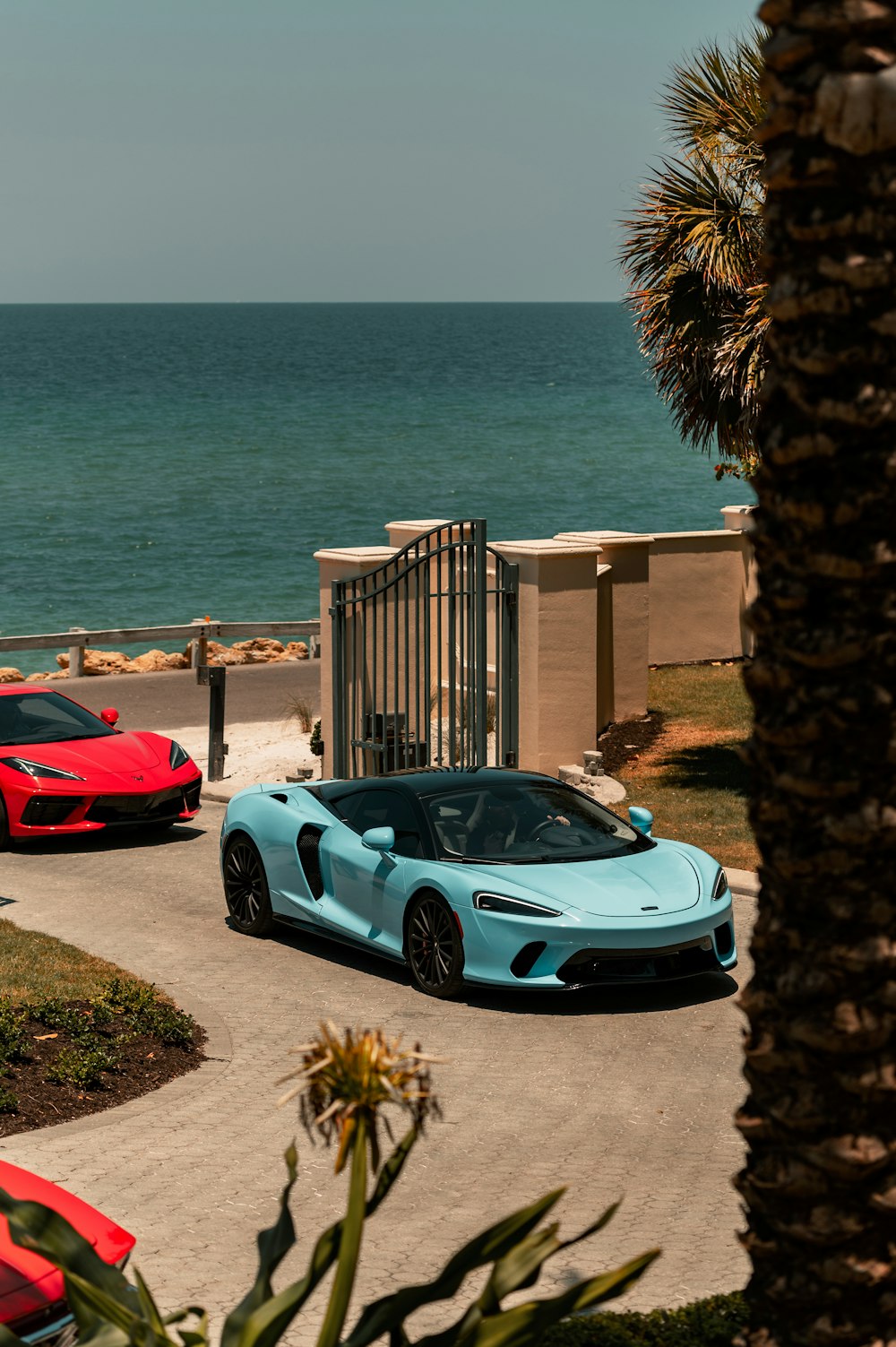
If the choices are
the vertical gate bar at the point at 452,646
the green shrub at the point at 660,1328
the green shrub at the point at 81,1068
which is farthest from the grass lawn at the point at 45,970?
the green shrub at the point at 660,1328

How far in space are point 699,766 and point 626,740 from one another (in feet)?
3.97

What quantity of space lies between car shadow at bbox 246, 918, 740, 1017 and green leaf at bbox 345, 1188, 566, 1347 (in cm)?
589

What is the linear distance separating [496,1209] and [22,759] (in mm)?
8342

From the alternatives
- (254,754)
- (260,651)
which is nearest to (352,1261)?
(254,754)

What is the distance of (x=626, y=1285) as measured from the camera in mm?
4004

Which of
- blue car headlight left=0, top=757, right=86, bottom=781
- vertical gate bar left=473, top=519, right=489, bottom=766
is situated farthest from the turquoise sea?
vertical gate bar left=473, top=519, right=489, bottom=766

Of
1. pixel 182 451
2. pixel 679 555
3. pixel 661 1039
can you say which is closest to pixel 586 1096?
pixel 661 1039

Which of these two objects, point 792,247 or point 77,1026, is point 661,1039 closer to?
point 77,1026

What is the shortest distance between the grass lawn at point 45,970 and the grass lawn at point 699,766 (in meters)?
5.05

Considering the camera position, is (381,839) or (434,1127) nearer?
(434,1127)

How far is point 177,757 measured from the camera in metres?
15.4

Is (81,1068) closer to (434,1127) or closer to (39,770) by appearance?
(434,1127)

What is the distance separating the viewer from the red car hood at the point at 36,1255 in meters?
4.83

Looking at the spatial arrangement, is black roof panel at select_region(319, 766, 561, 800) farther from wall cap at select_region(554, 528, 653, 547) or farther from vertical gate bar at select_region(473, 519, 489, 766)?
wall cap at select_region(554, 528, 653, 547)
